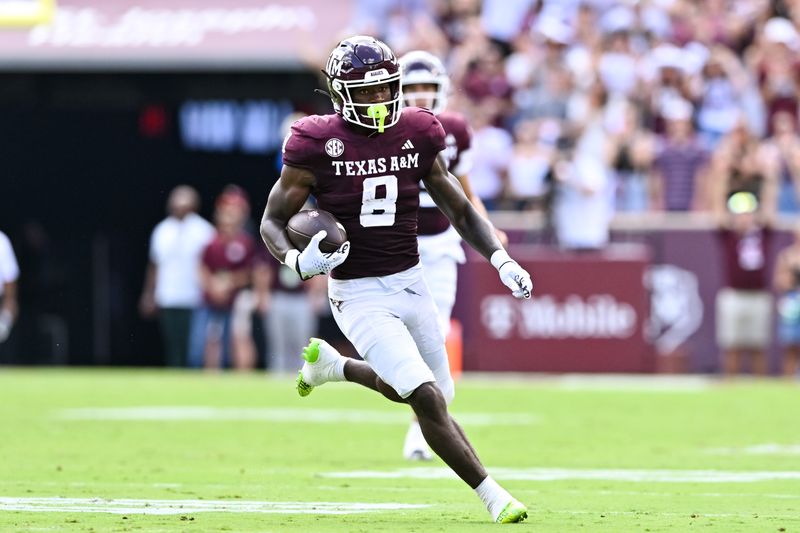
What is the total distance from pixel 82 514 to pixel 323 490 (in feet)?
5.20

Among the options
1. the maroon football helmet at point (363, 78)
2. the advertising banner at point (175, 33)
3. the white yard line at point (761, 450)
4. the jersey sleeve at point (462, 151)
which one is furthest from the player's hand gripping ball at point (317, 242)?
the advertising banner at point (175, 33)

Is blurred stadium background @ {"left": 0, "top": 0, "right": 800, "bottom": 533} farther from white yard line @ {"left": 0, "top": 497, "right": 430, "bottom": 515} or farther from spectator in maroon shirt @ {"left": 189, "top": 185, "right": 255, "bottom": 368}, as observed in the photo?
white yard line @ {"left": 0, "top": 497, "right": 430, "bottom": 515}

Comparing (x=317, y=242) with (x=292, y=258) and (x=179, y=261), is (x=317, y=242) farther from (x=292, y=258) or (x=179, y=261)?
(x=179, y=261)

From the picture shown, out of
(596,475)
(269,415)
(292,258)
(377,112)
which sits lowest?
(269,415)

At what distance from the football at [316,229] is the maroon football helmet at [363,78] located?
439 mm

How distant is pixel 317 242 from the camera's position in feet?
23.9

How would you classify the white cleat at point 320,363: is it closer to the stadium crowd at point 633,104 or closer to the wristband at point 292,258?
the wristband at point 292,258

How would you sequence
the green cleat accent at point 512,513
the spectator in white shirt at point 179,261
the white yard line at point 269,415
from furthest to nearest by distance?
the spectator in white shirt at point 179,261
the white yard line at point 269,415
the green cleat accent at point 512,513

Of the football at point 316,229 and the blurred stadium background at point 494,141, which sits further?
the blurred stadium background at point 494,141

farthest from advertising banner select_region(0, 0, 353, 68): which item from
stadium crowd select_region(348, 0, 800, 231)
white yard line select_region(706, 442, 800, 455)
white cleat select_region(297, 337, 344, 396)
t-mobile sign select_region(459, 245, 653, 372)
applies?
white cleat select_region(297, 337, 344, 396)

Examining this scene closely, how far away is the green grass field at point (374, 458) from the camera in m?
7.34

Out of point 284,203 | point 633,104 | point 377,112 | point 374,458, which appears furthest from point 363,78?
→ point 633,104

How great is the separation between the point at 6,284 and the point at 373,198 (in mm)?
11759

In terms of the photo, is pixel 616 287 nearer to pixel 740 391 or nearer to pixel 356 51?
pixel 740 391
